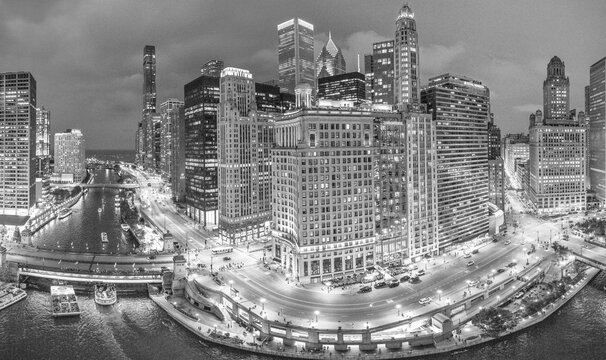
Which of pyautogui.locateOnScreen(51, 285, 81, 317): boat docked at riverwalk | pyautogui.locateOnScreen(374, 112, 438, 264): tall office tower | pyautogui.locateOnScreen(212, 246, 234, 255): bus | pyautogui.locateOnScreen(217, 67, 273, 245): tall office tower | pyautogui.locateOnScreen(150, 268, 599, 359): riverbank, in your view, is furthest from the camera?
pyautogui.locateOnScreen(217, 67, 273, 245): tall office tower

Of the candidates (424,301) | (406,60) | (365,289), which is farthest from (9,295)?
(406,60)

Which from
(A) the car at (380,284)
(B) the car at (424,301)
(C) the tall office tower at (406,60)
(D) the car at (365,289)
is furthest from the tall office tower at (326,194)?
(B) the car at (424,301)

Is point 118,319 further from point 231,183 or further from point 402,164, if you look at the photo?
point 402,164

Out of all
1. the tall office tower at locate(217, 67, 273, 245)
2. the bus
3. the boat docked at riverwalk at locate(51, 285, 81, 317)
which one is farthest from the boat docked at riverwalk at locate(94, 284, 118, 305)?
the tall office tower at locate(217, 67, 273, 245)

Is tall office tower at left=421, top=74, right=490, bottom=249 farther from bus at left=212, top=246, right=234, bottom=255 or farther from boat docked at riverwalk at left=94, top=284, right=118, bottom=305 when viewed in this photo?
boat docked at riverwalk at left=94, top=284, right=118, bottom=305

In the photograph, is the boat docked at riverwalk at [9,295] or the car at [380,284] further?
the car at [380,284]

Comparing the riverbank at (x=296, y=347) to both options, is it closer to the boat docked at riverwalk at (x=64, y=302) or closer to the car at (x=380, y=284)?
the boat docked at riverwalk at (x=64, y=302)
